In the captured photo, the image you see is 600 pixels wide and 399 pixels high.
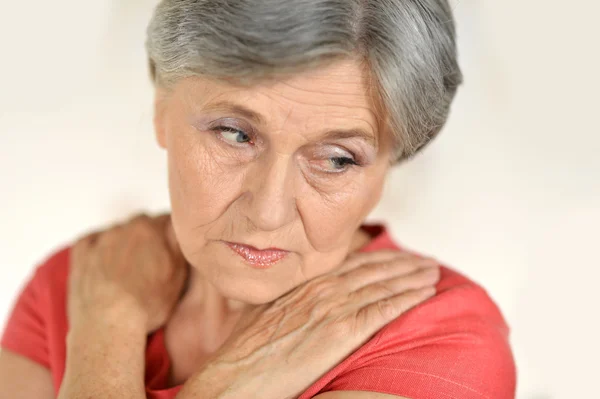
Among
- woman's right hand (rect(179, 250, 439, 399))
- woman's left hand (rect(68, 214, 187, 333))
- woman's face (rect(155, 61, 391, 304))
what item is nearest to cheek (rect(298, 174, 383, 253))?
woman's face (rect(155, 61, 391, 304))

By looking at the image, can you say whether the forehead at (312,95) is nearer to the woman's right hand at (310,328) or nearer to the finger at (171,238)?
the woman's right hand at (310,328)

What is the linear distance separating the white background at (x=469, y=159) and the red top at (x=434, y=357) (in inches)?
24.4

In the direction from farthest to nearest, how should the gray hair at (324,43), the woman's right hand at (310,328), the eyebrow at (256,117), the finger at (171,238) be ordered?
the finger at (171,238) → the woman's right hand at (310,328) → the eyebrow at (256,117) → the gray hair at (324,43)

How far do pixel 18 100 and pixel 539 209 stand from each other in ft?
6.60

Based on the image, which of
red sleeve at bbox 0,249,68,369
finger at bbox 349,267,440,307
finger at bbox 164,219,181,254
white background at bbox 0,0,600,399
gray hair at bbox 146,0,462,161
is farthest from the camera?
white background at bbox 0,0,600,399

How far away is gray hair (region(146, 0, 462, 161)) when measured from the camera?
1.20 metres

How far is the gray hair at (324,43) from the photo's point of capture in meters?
1.20

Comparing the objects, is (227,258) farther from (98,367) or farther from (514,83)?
(514,83)

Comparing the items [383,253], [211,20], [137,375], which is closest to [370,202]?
[383,253]

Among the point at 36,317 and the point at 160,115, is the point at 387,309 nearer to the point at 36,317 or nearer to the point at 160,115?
the point at 160,115

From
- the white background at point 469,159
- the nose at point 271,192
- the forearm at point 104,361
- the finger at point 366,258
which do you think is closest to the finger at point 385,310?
the finger at point 366,258

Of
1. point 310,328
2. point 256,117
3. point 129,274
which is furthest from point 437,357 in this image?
point 129,274

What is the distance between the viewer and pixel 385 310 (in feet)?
4.78

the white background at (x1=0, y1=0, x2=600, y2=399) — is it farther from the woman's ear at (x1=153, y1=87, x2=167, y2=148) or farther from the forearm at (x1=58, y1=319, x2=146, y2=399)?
the forearm at (x1=58, y1=319, x2=146, y2=399)
